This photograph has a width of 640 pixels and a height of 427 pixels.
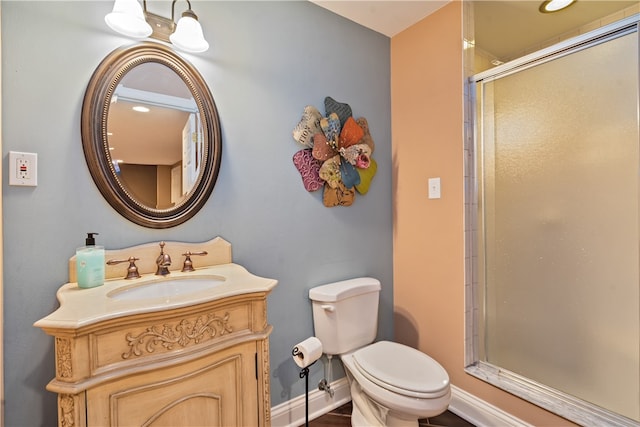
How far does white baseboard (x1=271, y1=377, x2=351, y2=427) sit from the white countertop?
86 centimetres

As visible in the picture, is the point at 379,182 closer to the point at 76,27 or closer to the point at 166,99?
the point at 166,99

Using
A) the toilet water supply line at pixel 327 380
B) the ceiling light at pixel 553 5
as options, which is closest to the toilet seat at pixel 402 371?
the toilet water supply line at pixel 327 380

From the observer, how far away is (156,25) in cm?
121

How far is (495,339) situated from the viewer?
175 cm

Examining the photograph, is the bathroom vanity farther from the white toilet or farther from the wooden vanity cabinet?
the white toilet

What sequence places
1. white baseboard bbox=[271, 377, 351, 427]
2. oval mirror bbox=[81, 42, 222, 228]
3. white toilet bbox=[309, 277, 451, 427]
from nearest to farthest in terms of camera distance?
1. oval mirror bbox=[81, 42, 222, 228]
2. white toilet bbox=[309, 277, 451, 427]
3. white baseboard bbox=[271, 377, 351, 427]

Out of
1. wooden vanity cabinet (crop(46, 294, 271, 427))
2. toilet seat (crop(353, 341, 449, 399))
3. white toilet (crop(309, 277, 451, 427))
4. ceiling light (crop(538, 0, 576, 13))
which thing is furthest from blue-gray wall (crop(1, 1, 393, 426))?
ceiling light (crop(538, 0, 576, 13))

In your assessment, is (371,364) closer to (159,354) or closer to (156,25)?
(159,354)

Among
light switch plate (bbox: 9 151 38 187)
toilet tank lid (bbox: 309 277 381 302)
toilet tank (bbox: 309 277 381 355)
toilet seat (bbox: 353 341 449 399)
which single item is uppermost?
light switch plate (bbox: 9 151 38 187)

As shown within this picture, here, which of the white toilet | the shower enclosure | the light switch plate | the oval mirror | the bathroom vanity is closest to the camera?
the bathroom vanity

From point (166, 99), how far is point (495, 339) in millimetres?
2160

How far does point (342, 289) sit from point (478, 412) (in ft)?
3.25

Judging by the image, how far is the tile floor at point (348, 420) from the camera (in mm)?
1589

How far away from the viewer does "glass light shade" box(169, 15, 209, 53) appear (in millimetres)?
1171
